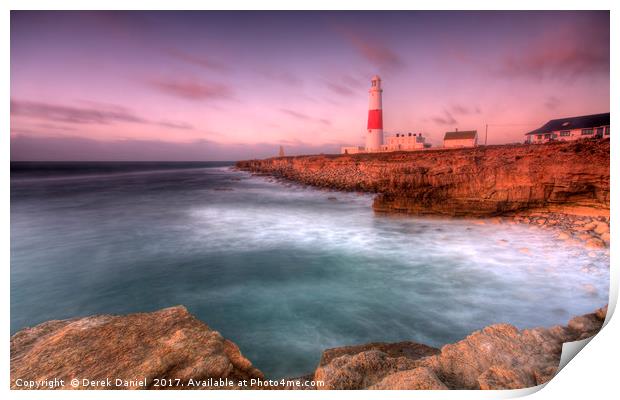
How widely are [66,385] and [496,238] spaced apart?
217 inches

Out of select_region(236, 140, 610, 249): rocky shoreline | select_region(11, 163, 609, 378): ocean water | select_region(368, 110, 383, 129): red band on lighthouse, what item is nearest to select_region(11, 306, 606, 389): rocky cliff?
select_region(11, 163, 609, 378): ocean water

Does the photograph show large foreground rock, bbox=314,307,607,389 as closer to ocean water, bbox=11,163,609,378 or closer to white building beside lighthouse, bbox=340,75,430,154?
ocean water, bbox=11,163,609,378

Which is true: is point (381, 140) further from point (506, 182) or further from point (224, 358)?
point (224, 358)

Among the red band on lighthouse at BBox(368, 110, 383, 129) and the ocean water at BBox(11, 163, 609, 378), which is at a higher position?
the red band on lighthouse at BBox(368, 110, 383, 129)

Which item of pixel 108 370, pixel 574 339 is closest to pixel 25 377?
pixel 108 370

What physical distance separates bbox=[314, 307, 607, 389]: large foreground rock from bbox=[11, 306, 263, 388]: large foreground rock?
654mm

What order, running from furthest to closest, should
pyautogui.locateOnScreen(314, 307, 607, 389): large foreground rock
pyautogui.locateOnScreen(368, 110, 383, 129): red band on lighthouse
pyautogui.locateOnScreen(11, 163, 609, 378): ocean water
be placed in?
pyautogui.locateOnScreen(368, 110, 383, 129): red band on lighthouse
pyautogui.locateOnScreen(11, 163, 609, 378): ocean water
pyautogui.locateOnScreen(314, 307, 607, 389): large foreground rock

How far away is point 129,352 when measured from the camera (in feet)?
6.04

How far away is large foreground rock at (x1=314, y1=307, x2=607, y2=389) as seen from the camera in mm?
1702

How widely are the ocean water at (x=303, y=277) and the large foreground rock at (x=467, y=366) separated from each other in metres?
0.74

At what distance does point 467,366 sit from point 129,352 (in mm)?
2116

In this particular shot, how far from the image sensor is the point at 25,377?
189 centimetres
